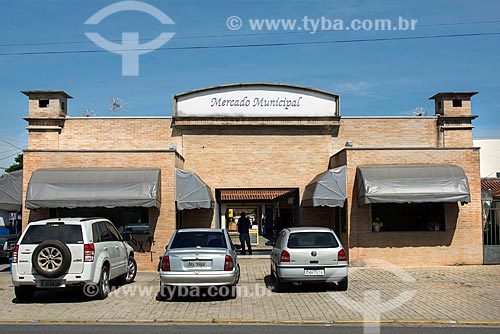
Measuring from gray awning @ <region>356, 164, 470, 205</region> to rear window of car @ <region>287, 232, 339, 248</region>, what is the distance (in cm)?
483

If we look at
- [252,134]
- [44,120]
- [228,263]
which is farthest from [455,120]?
[44,120]

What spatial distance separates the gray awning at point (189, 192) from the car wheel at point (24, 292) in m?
7.46

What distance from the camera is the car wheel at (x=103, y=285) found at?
47.2ft

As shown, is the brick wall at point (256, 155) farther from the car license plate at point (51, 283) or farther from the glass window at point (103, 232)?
the car license plate at point (51, 283)

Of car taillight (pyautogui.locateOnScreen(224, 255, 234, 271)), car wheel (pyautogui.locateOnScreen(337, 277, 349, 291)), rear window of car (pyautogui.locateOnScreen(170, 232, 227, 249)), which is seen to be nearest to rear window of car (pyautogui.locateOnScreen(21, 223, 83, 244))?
rear window of car (pyautogui.locateOnScreen(170, 232, 227, 249))

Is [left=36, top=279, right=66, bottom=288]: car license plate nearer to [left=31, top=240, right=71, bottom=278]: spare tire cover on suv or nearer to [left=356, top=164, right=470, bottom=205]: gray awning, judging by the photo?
[left=31, top=240, right=71, bottom=278]: spare tire cover on suv

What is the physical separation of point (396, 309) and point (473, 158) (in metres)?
A: 10.2

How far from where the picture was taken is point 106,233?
15664 millimetres

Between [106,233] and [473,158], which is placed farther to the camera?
[473,158]

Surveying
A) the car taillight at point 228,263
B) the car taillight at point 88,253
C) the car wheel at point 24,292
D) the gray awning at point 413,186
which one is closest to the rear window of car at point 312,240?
the car taillight at point 228,263

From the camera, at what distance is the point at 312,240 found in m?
15.7

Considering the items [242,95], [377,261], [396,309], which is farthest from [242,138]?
[396,309]

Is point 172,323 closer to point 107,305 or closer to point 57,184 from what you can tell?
point 107,305

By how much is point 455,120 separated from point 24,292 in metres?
17.7
